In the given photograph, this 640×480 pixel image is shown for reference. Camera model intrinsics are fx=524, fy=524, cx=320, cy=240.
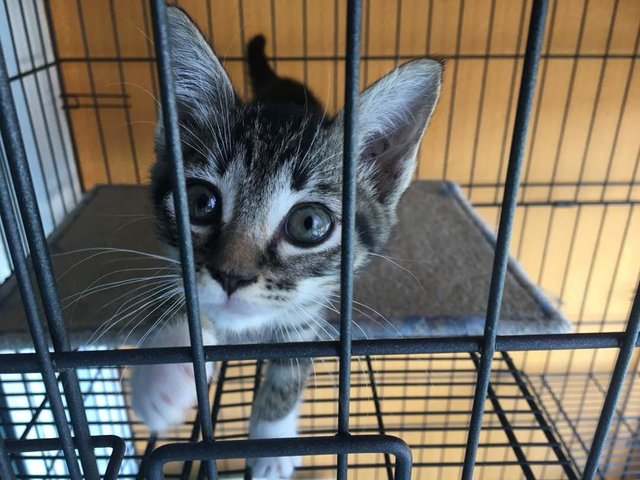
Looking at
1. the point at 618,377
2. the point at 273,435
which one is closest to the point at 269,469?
the point at 273,435

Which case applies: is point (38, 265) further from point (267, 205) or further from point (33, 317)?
point (267, 205)

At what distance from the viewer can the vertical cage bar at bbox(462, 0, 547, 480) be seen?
364 millimetres

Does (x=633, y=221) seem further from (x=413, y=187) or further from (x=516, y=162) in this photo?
(x=516, y=162)

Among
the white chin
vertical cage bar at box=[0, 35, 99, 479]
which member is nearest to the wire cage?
the white chin

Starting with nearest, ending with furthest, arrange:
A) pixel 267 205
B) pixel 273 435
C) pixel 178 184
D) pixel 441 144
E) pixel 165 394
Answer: pixel 178 184 → pixel 165 394 → pixel 267 205 → pixel 273 435 → pixel 441 144

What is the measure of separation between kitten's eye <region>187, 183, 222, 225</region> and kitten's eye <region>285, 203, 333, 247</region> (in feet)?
0.36

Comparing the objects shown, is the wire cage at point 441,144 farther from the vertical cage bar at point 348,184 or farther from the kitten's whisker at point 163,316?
the vertical cage bar at point 348,184

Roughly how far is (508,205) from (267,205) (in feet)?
1.35

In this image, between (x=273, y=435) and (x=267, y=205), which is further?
(x=273, y=435)

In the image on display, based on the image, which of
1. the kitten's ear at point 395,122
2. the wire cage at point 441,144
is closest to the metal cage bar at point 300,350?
the kitten's ear at point 395,122

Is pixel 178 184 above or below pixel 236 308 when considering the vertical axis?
above

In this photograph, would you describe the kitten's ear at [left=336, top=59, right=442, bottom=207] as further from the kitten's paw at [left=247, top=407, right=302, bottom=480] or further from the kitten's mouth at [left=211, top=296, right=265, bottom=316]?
the kitten's paw at [left=247, top=407, right=302, bottom=480]

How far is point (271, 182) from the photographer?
0.78 m

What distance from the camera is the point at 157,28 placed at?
13.8 inches
